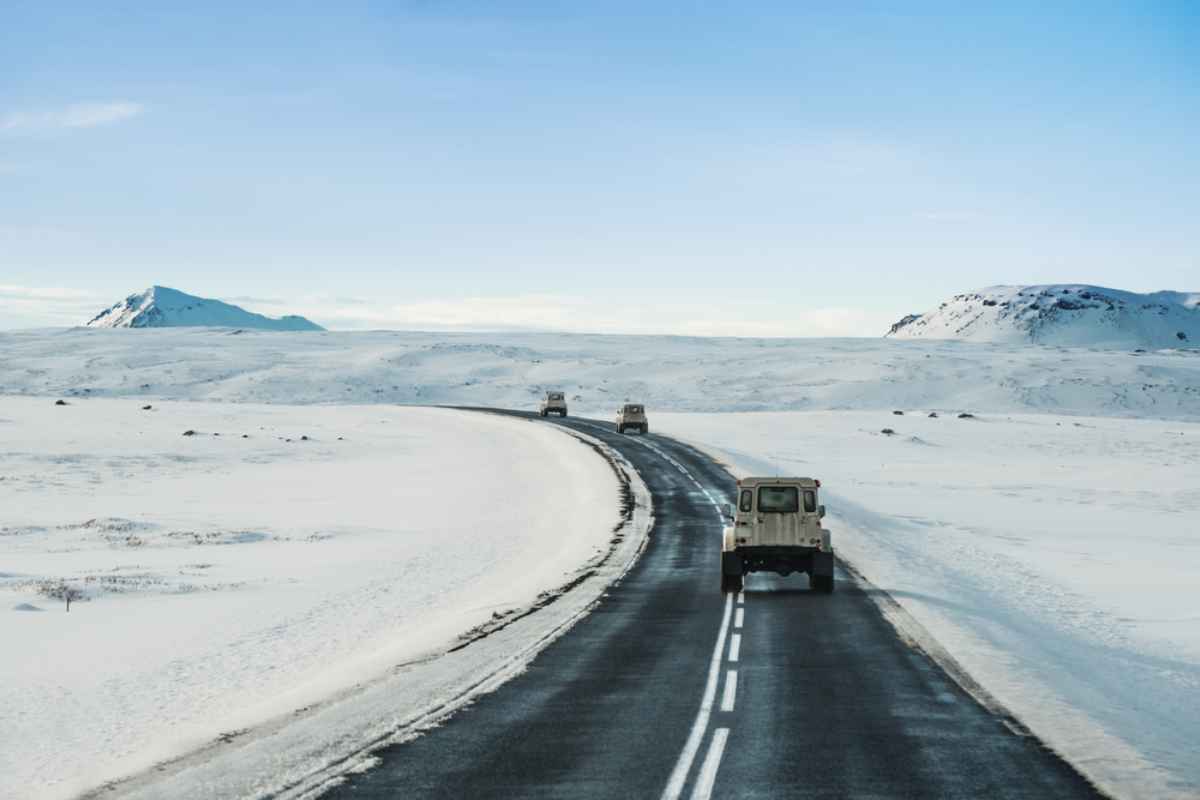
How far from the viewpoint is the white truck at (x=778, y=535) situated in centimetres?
2600

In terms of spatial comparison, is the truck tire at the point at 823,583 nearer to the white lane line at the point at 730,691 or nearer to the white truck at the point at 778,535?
the white truck at the point at 778,535

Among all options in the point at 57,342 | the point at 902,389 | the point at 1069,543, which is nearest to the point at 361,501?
the point at 1069,543

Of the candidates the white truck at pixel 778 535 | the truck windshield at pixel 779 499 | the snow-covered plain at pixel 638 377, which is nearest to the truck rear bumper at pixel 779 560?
the white truck at pixel 778 535

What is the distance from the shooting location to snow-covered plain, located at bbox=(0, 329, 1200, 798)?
18.4 m

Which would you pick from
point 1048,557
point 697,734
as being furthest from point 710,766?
point 1048,557

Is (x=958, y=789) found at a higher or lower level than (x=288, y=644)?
higher

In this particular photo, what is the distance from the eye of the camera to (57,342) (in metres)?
198

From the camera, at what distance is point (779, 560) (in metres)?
26.1

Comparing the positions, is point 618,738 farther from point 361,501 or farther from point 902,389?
point 902,389

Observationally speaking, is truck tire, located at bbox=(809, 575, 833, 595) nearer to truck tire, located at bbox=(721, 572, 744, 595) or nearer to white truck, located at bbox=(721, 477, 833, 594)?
white truck, located at bbox=(721, 477, 833, 594)

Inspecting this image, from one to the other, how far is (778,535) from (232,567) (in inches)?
570

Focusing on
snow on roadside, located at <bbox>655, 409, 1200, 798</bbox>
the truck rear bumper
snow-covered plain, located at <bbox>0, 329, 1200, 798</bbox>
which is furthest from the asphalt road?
the truck rear bumper

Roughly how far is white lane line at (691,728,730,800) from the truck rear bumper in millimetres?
12635

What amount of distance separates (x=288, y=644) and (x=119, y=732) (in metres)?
6.33
